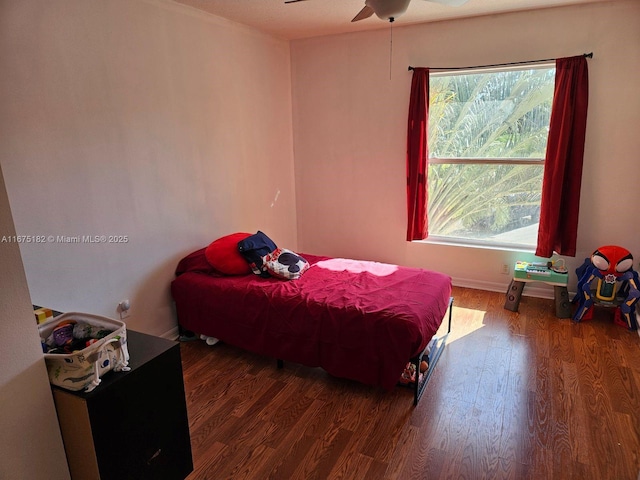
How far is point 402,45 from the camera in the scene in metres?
3.90

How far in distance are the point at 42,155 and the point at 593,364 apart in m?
3.65

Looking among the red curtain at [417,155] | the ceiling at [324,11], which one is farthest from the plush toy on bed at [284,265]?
the ceiling at [324,11]

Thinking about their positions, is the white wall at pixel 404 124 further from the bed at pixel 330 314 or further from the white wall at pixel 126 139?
the bed at pixel 330 314

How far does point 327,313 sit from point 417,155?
7.02 feet

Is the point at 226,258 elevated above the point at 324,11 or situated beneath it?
situated beneath

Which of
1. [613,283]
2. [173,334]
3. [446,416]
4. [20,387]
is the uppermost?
[20,387]

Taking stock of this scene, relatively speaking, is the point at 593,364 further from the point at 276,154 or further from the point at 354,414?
the point at 276,154

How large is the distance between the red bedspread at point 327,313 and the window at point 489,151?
1.30 m

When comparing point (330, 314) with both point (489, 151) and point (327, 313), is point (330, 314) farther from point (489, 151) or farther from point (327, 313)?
point (489, 151)

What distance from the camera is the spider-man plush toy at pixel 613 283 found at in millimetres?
3195

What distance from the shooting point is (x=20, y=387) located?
1279 millimetres

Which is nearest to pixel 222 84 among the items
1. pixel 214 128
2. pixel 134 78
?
pixel 214 128

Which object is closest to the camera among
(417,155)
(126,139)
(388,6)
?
(388,6)

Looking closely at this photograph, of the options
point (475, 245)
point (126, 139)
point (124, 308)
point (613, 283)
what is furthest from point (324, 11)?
point (613, 283)
